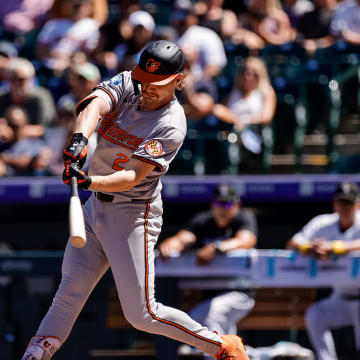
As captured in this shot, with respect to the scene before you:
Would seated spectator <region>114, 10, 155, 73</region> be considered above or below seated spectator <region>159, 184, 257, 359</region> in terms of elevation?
above

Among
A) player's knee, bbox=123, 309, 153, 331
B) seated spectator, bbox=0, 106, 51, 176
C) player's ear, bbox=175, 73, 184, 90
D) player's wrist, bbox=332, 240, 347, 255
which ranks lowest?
player's knee, bbox=123, 309, 153, 331

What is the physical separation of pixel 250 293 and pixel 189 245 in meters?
0.66

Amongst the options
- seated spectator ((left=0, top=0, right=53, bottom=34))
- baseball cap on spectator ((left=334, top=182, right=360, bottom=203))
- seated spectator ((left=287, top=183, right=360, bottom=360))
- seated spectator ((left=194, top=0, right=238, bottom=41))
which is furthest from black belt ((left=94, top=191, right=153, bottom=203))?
seated spectator ((left=0, top=0, right=53, bottom=34))

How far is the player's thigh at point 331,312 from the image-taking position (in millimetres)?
5469

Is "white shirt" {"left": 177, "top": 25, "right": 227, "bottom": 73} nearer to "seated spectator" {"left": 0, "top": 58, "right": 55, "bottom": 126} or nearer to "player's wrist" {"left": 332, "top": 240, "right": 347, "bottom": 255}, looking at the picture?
"seated spectator" {"left": 0, "top": 58, "right": 55, "bottom": 126}

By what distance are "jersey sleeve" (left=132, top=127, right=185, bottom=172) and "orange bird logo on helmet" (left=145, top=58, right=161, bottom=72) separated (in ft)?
0.94

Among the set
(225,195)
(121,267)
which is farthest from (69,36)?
(121,267)

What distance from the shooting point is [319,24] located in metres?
8.05

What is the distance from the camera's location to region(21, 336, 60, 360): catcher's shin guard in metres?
3.85

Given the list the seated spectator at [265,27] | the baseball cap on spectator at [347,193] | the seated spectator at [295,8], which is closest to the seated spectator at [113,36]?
the seated spectator at [265,27]

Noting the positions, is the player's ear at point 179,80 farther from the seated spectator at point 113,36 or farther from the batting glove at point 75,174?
the seated spectator at point 113,36

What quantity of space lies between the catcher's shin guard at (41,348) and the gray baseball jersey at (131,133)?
30.9 inches

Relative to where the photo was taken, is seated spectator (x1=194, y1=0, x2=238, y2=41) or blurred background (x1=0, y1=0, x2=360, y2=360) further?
seated spectator (x1=194, y1=0, x2=238, y2=41)

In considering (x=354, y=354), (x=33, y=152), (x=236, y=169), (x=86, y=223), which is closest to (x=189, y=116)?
(x=236, y=169)
